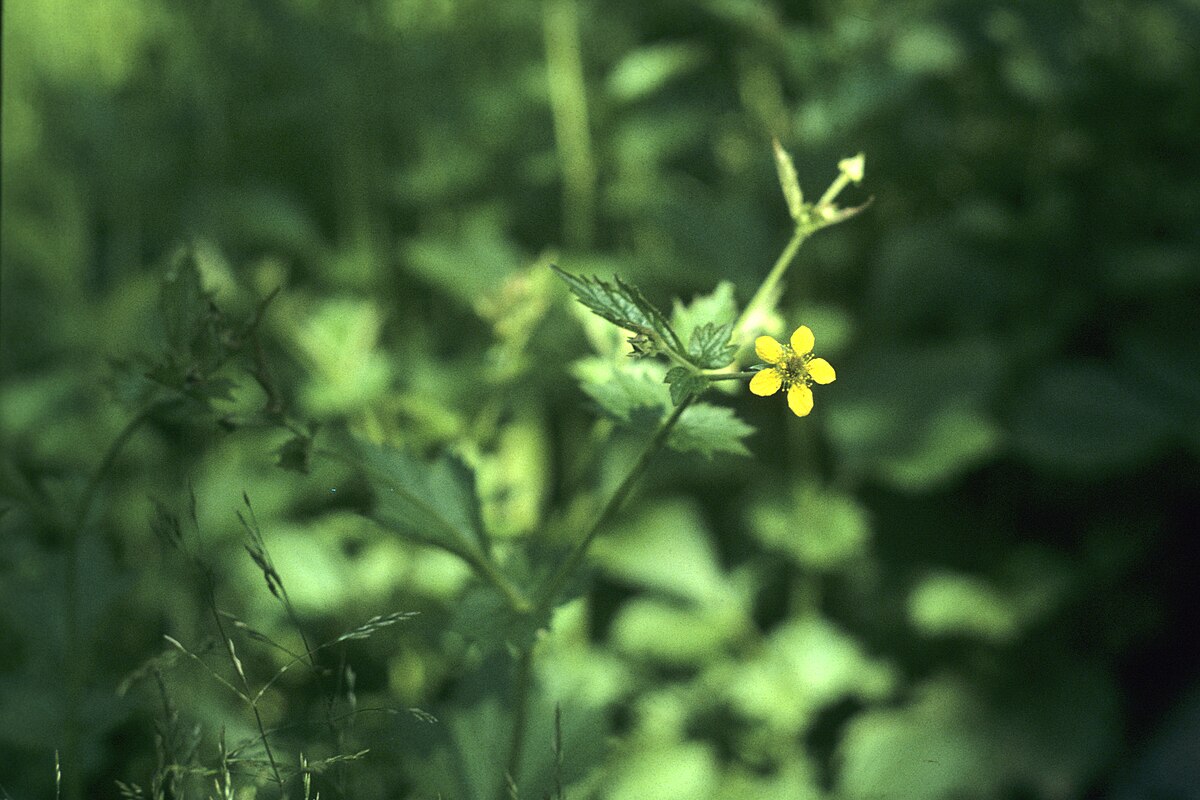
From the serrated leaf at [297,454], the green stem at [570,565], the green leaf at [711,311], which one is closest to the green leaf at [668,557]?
the green stem at [570,565]

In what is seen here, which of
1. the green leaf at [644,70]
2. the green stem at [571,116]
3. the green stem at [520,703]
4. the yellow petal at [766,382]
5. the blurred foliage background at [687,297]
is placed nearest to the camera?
the yellow petal at [766,382]

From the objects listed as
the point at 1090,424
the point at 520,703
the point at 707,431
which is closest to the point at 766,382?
the point at 707,431

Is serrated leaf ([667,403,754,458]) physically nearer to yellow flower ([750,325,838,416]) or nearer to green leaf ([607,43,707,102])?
yellow flower ([750,325,838,416])

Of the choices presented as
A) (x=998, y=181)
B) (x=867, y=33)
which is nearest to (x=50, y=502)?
(x=867, y=33)

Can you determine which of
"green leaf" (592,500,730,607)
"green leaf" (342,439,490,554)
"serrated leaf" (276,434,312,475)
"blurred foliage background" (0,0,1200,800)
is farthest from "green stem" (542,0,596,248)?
"serrated leaf" (276,434,312,475)

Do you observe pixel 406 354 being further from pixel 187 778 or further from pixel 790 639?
pixel 187 778

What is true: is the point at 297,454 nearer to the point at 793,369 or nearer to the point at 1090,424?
the point at 793,369

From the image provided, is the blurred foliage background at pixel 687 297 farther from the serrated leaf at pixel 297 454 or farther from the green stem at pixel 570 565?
the serrated leaf at pixel 297 454
